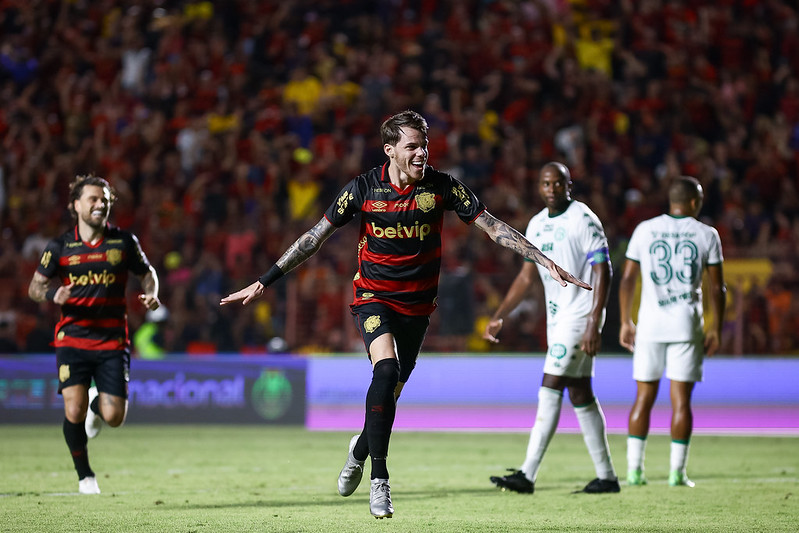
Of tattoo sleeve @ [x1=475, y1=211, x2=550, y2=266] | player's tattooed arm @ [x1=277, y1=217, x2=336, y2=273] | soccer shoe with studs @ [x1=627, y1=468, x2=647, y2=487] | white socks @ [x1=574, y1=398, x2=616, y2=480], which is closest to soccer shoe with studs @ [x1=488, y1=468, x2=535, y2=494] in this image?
white socks @ [x1=574, y1=398, x2=616, y2=480]

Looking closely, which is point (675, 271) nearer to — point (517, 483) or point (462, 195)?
point (517, 483)

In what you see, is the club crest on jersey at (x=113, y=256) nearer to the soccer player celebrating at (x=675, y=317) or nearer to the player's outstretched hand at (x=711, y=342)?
the soccer player celebrating at (x=675, y=317)

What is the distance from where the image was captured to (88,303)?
27.8 feet

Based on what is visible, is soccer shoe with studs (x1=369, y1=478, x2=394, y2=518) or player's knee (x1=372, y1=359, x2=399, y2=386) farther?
player's knee (x1=372, y1=359, x2=399, y2=386)

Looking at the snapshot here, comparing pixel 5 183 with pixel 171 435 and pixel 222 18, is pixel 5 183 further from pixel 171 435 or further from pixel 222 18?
pixel 171 435

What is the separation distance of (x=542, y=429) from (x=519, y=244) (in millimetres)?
2261

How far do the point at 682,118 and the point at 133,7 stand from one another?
10675mm

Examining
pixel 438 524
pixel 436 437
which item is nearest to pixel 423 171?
A: pixel 438 524

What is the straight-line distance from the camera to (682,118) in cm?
1991

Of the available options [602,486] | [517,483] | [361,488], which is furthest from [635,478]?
[361,488]

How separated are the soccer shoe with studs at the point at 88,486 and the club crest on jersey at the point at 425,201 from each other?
132 inches

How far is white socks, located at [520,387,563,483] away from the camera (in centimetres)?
848

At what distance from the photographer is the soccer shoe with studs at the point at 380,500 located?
6.23m

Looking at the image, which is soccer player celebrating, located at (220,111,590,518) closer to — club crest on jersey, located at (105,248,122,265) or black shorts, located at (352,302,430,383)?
black shorts, located at (352,302,430,383)
